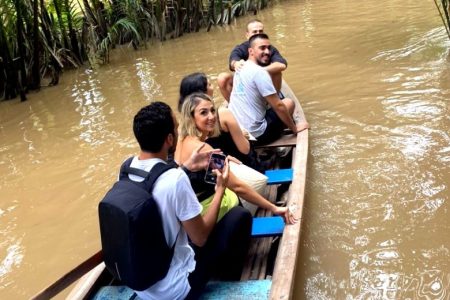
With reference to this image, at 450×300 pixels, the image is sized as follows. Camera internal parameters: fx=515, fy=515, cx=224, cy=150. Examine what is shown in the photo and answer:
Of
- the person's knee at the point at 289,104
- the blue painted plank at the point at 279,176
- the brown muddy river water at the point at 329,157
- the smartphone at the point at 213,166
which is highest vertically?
the smartphone at the point at 213,166

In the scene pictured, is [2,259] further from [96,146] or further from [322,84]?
[322,84]

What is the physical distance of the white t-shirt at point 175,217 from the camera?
7.36 feet

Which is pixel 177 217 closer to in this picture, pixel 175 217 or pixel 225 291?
pixel 175 217

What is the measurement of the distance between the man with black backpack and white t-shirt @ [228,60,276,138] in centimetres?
180

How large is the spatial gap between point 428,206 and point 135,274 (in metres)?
2.42

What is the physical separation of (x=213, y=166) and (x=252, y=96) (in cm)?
185

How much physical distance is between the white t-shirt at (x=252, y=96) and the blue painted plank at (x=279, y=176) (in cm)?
64

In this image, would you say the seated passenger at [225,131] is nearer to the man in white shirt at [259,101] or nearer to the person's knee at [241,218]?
the man in white shirt at [259,101]

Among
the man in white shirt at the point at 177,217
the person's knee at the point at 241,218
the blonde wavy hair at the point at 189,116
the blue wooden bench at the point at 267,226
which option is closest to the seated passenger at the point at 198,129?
the blonde wavy hair at the point at 189,116

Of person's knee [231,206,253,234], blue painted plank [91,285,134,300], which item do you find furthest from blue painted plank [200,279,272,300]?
blue painted plank [91,285,134,300]

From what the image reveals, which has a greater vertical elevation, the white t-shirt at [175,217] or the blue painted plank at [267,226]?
the white t-shirt at [175,217]

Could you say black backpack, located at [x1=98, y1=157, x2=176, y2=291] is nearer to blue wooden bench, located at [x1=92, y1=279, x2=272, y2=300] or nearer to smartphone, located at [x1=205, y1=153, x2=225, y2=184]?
blue wooden bench, located at [x1=92, y1=279, x2=272, y2=300]

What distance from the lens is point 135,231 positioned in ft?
7.13

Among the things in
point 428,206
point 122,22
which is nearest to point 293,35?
point 122,22
